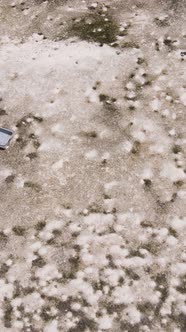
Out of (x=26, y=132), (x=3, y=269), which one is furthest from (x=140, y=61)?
(x=3, y=269)

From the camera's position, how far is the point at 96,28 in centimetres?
1734

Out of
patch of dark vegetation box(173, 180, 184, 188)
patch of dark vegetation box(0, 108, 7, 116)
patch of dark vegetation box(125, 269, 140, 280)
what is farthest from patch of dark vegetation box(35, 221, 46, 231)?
patch of dark vegetation box(0, 108, 7, 116)

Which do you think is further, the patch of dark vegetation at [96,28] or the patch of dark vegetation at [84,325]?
the patch of dark vegetation at [96,28]

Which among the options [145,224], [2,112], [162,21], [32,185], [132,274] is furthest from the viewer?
[162,21]

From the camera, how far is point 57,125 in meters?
14.6

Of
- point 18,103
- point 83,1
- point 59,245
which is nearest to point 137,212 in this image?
point 59,245

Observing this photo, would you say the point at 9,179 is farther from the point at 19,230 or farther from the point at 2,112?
the point at 2,112

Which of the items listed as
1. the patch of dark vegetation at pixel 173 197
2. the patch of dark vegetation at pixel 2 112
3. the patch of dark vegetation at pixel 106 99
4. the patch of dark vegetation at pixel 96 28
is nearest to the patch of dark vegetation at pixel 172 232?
the patch of dark vegetation at pixel 173 197

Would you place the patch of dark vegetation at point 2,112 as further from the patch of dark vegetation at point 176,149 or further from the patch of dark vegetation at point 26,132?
the patch of dark vegetation at point 176,149

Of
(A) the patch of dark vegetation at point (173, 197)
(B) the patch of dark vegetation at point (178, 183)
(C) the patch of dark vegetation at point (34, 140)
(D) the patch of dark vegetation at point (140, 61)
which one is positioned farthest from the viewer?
(D) the patch of dark vegetation at point (140, 61)

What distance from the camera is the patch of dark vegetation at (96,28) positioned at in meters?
17.0

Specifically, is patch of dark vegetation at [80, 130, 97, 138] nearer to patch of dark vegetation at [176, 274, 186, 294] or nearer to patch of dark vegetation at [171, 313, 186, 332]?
patch of dark vegetation at [176, 274, 186, 294]

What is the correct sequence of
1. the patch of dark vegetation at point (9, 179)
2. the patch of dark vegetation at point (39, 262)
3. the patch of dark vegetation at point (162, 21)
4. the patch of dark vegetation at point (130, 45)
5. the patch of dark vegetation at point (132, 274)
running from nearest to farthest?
1. the patch of dark vegetation at point (132, 274)
2. the patch of dark vegetation at point (39, 262)
3. the patch of dark vegetation at point (9, 179)
4. the patch of dark vegetation at point (130, 45)
5. the patch of dark vegetation at point (162, 21)

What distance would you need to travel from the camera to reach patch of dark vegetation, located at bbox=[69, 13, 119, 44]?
17.0m
